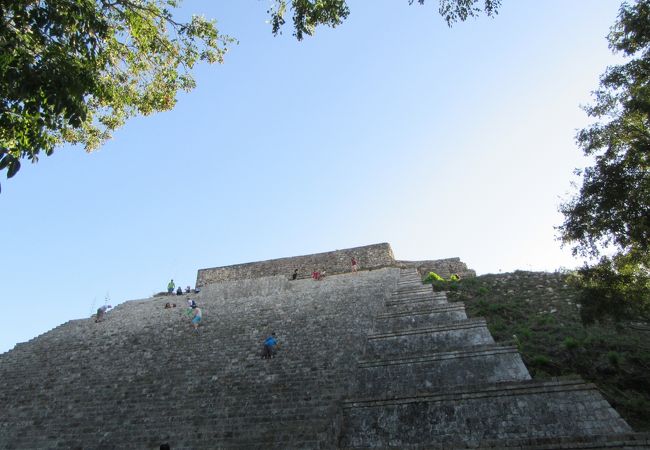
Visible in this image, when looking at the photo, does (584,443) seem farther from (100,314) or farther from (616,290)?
(100,314)

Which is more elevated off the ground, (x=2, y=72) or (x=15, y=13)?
(x=15, y=13)

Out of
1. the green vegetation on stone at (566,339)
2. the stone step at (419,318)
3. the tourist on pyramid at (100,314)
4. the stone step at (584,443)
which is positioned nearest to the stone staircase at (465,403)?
the stone step at (584,443)

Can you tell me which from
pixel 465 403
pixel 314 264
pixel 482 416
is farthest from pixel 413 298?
pixel 314 264

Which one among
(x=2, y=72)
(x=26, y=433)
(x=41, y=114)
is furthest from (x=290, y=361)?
(x=2, y=72)

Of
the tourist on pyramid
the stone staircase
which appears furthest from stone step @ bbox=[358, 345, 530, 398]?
the tourist on pyramid

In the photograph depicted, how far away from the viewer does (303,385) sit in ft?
28.1

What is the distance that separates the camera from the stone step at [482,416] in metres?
5.99

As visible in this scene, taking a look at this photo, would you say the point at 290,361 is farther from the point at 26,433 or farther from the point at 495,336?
the point at 26,433

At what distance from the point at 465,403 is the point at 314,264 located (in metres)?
16.8

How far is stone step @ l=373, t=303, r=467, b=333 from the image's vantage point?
10.2m

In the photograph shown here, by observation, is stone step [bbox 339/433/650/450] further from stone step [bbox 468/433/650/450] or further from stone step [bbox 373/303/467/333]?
stone step [bbox 373/303/467/333]

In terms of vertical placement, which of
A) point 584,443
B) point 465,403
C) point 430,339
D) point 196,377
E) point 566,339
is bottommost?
point 584,443

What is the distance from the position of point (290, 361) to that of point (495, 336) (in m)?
4.82

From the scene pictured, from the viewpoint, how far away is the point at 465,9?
7773mm
